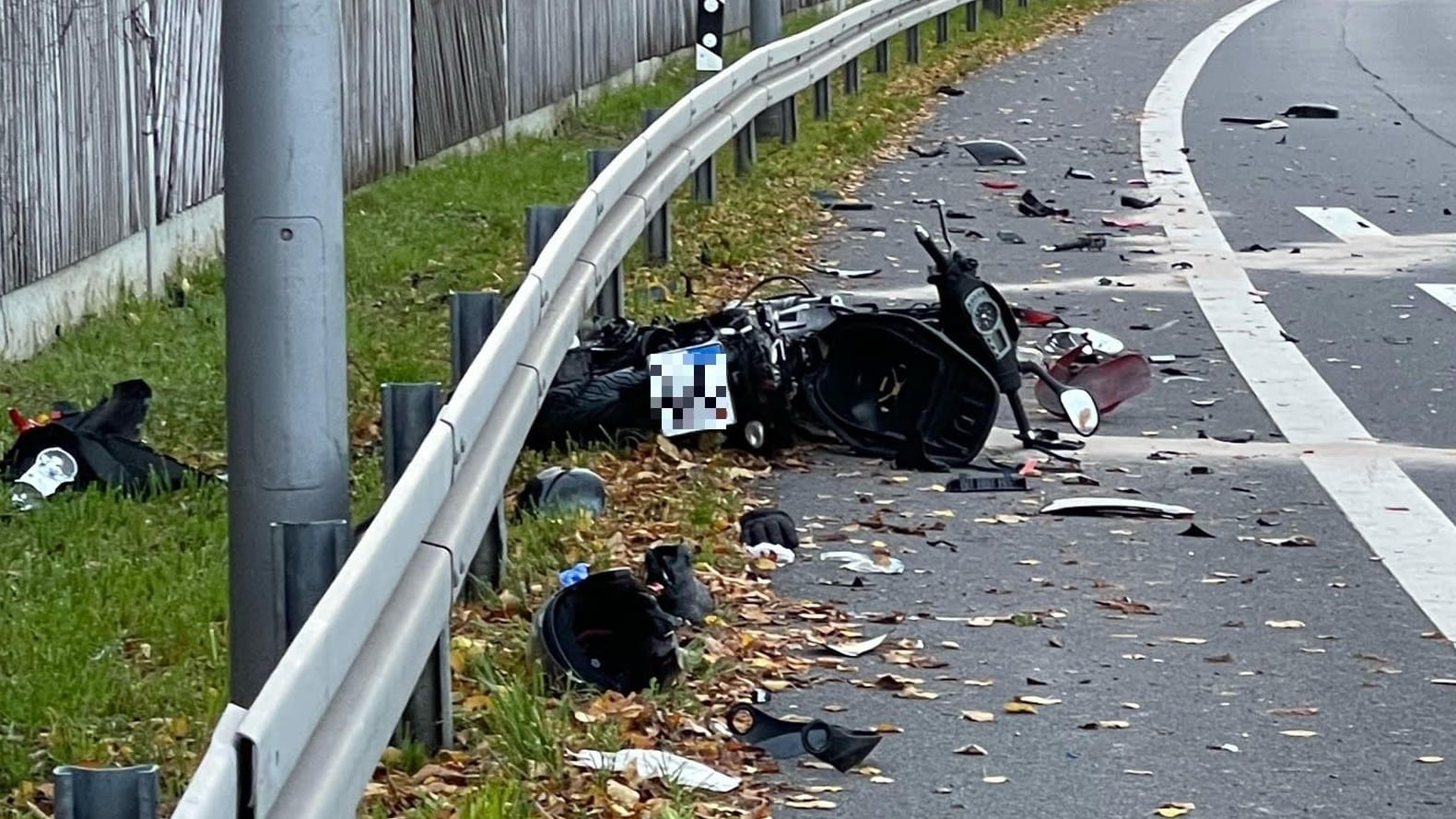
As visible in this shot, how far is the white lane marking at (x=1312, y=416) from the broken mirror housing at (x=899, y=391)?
3.62ft

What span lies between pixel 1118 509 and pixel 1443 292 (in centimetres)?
454

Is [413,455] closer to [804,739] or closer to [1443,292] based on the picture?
[804,739]

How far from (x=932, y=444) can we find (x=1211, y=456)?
3.04ft

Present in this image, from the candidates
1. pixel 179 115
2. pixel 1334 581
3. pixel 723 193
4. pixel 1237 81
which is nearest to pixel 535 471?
pixel 1334 581

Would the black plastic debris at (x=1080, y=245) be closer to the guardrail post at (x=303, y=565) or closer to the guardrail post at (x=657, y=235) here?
the guardrail post at (x=657, y=235)

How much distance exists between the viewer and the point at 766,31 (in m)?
16.3

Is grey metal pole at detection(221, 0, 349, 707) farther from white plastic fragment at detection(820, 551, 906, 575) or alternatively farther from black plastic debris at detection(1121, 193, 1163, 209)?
black plastic debris at detection(1121, 193, 1163, 209)

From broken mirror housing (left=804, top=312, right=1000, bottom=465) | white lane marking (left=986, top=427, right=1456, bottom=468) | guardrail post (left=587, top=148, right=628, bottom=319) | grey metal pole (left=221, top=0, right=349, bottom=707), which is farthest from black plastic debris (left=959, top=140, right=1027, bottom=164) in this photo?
grey metal pole (left=221, top=0, right=349, bottom=707)

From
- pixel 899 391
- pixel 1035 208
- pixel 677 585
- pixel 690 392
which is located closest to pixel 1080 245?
pixel 1035 208

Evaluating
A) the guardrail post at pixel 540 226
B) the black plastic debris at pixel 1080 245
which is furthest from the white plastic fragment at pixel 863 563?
the black plastic debris at pixel 1080 245

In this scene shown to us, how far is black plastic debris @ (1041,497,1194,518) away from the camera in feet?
23.9

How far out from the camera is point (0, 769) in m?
4.82

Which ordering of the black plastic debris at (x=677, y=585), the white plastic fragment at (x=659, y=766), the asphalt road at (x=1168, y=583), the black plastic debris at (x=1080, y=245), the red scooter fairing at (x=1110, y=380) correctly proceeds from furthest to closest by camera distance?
the black plastic debris at (x=1080, y=245) → the red scooter fairing at (x=1110, y=380) → the black plastic debris at (x=677, y=585) → the asphalt road at (x=1168, y=583) → the white plastic fragment at (x=659, y=766)

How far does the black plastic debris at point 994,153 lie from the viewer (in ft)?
52.5
